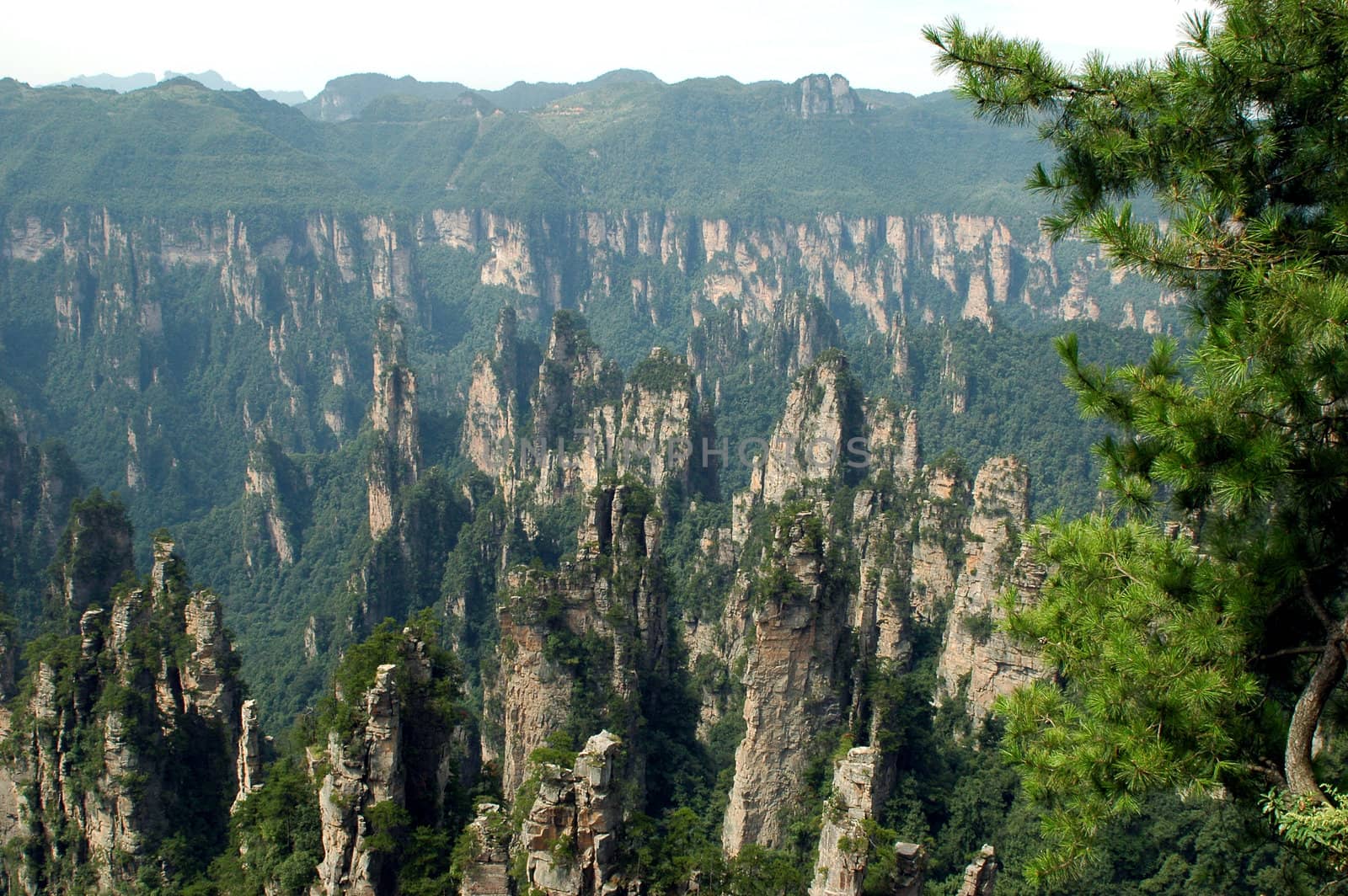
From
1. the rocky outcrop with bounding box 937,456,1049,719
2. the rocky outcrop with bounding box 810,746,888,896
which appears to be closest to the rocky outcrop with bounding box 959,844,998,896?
the rocky outcrop with bounding box 810,746,888,896

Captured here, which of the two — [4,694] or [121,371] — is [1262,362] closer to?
[4,694]

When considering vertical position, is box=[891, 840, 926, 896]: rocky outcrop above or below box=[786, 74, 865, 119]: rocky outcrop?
below

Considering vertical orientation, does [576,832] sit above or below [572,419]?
above

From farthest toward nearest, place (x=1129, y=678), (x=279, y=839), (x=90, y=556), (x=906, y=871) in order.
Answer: (x=90, y=556)
(x=279, y=839)
(x=906, y=871)
(x=1129, y=678)

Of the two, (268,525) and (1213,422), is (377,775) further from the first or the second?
(268,525)

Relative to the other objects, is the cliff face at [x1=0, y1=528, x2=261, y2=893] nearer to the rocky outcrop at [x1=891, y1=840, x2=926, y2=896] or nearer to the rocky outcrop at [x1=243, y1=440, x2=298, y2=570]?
the rocky outcrop at [x1=891, y1=840, x2=926, y2=896]

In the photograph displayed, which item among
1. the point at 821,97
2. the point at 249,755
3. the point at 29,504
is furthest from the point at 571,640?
the point at 821,97

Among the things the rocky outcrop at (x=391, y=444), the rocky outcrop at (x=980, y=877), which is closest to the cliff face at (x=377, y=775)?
the rocky outcrop at (x=980, y=877)
